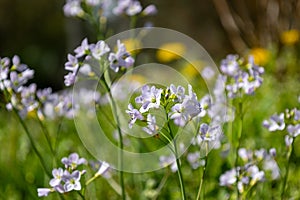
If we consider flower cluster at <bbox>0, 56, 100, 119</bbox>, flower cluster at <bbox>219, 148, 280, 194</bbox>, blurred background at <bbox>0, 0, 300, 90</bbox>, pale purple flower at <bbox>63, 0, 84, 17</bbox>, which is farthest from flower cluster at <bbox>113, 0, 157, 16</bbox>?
blurred background at <bbox>0, 0, 300, 90</bbox>

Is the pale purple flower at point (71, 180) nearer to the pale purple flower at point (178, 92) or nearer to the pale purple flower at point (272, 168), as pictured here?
the pale purple flower at point (178, 92)

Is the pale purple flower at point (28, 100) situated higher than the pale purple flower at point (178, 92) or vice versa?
the pale purple flower at point (178, 92)

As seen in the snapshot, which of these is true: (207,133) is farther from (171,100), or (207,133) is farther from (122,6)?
(122,6)

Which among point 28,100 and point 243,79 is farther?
point 28,100

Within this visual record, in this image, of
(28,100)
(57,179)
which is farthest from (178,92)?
(28,100)

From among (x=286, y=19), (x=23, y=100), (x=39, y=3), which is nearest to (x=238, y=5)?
(x=286, y=19)

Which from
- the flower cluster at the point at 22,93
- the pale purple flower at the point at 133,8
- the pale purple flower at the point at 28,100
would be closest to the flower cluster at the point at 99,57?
the flower cluster at the point at 22,93

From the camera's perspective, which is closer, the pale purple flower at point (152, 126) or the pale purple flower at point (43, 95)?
the pale purple flower at point (152, 126)
